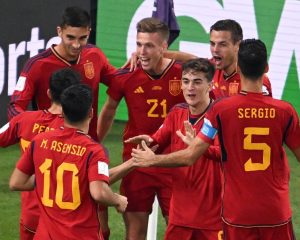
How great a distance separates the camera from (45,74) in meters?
9.06

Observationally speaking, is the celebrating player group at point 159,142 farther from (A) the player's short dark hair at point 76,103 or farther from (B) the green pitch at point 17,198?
(B) the green pitch at point 17,198

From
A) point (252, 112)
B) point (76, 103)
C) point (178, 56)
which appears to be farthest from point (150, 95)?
point (76, 103)

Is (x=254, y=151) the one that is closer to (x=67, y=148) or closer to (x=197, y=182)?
(x=197, y=182)

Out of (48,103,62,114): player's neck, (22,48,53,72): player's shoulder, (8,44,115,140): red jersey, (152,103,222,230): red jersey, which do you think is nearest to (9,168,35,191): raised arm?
(48,103,62,114): player's neck

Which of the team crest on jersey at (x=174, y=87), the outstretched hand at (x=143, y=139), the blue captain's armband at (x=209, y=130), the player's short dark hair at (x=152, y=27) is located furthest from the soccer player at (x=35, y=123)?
the team crest on jersey at (x=174, y=87)

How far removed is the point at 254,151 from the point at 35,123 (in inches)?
74.6

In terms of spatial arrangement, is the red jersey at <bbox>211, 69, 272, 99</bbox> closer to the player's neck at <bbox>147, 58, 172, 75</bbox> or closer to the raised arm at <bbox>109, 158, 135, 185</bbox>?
the player's neck at <bbox>147, 58, 172, 75</bbox>

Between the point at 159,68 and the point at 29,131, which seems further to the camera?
the point at 159,68

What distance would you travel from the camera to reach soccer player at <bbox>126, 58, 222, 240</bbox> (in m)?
8.17

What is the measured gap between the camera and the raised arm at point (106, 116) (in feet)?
31.1

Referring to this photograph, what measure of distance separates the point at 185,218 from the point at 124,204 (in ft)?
3.89

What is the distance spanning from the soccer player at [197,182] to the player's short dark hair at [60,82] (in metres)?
0.89

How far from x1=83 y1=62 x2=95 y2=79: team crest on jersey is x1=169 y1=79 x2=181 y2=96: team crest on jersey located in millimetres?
817

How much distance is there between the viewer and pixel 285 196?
771 cm
